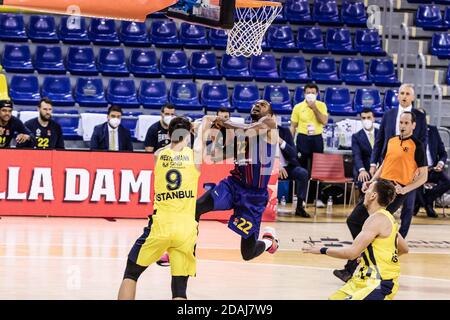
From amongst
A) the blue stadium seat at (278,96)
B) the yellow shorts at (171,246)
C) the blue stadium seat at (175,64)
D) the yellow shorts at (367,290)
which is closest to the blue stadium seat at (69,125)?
the blue stadium seat at (175,64)

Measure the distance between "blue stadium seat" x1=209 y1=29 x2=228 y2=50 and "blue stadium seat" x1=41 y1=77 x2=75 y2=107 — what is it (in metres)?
3.10

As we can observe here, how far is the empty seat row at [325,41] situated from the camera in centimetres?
1811

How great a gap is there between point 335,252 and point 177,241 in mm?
1162

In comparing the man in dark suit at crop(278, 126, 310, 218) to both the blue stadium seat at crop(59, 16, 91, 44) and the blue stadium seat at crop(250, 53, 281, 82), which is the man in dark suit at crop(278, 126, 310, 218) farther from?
the blue stadium seat at crop(59, 16, 91, 44)

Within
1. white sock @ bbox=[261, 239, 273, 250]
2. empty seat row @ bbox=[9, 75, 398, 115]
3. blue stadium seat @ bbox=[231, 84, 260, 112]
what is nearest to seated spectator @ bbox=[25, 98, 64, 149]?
empty seat row @ bbox=[9, 75, 398, 115]

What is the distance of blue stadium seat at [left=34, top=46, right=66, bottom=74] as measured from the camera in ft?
54.1

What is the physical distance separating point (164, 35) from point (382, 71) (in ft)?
14.0

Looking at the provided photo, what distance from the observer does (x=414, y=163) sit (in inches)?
374

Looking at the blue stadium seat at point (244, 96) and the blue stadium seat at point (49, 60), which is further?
the blue stadium seat at point (244, 96)

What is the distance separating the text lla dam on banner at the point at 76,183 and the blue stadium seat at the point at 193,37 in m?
4.86

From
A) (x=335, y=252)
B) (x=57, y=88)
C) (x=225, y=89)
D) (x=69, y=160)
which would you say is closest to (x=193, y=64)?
(x=225, y=89)

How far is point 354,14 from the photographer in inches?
746

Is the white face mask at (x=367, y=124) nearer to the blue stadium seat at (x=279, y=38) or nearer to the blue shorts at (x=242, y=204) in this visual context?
the blue stadium seat at (x=279, y=38)
